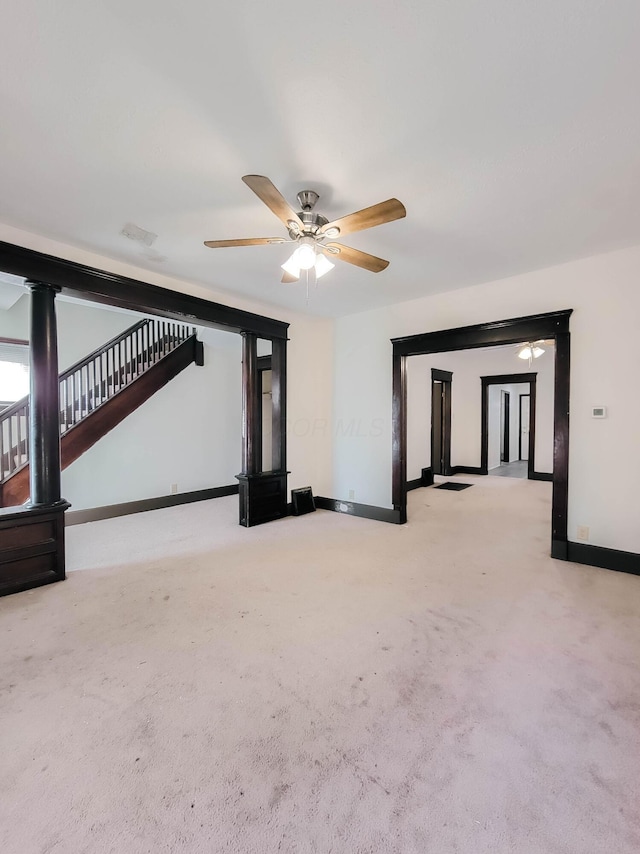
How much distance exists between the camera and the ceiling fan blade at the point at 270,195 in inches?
66.2

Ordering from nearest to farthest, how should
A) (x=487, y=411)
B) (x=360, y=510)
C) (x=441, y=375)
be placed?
(x=360, y=510) → (x=441, y=375) → (x=487, y=411)

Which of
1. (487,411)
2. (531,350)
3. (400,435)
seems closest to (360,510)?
(400,435)

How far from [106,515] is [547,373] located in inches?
325

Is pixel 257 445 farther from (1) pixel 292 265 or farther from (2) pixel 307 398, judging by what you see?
(1) pixel 292 265

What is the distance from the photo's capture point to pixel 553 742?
152 cm

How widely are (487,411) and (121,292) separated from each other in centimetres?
753

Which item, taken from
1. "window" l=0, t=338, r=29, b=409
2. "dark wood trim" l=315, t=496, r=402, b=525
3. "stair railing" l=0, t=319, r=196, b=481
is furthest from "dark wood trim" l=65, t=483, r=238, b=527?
"window" l=0, t=338, r=29, b=409

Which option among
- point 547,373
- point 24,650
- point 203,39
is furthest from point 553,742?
point 547,373

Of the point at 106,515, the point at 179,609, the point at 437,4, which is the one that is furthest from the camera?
the point at 106,515

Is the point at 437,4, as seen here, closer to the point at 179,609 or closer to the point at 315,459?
the point at 179,609

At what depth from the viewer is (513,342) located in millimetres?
3777

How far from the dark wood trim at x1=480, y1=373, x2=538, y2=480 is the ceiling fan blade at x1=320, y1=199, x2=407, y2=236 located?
6.96 metres

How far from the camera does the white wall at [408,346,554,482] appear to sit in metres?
6.87

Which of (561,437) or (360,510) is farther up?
(561,437)
